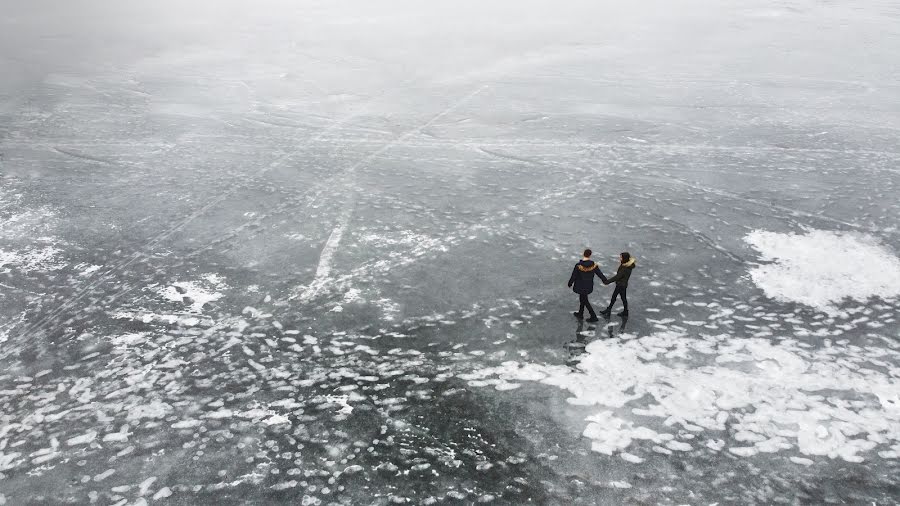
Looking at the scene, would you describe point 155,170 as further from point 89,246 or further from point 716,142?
point 716,142

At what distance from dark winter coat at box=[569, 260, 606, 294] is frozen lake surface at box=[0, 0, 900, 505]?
718mm

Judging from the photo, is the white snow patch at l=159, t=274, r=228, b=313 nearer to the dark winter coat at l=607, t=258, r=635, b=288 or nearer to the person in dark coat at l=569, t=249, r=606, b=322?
the person in dark coat at l=569, t=249, r=606, b=322

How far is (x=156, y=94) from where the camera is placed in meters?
23.1

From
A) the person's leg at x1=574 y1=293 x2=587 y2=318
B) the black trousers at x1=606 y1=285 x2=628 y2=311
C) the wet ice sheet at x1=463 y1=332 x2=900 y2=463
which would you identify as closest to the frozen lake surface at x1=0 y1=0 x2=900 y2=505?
the wet ice sheet at x1=463 y1=332 x2=900 y2=463

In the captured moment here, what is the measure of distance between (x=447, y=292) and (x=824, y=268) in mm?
6789

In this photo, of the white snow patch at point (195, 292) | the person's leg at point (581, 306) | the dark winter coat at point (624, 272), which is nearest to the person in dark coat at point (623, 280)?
the dark winter coat at point (624, 272)

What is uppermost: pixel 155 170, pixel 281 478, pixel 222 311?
pixel 155 170

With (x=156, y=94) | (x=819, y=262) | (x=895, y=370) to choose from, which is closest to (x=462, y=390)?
(x=895, y=370)

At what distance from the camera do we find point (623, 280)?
368 inches

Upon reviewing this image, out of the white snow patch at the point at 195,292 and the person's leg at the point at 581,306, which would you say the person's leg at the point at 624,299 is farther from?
the white snow patch at the point at 195,292

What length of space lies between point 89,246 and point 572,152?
467 inches

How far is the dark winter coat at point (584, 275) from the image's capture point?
9164 mm

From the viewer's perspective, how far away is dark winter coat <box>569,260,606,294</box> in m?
9.16

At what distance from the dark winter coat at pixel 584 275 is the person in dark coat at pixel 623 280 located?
21 centimetres
